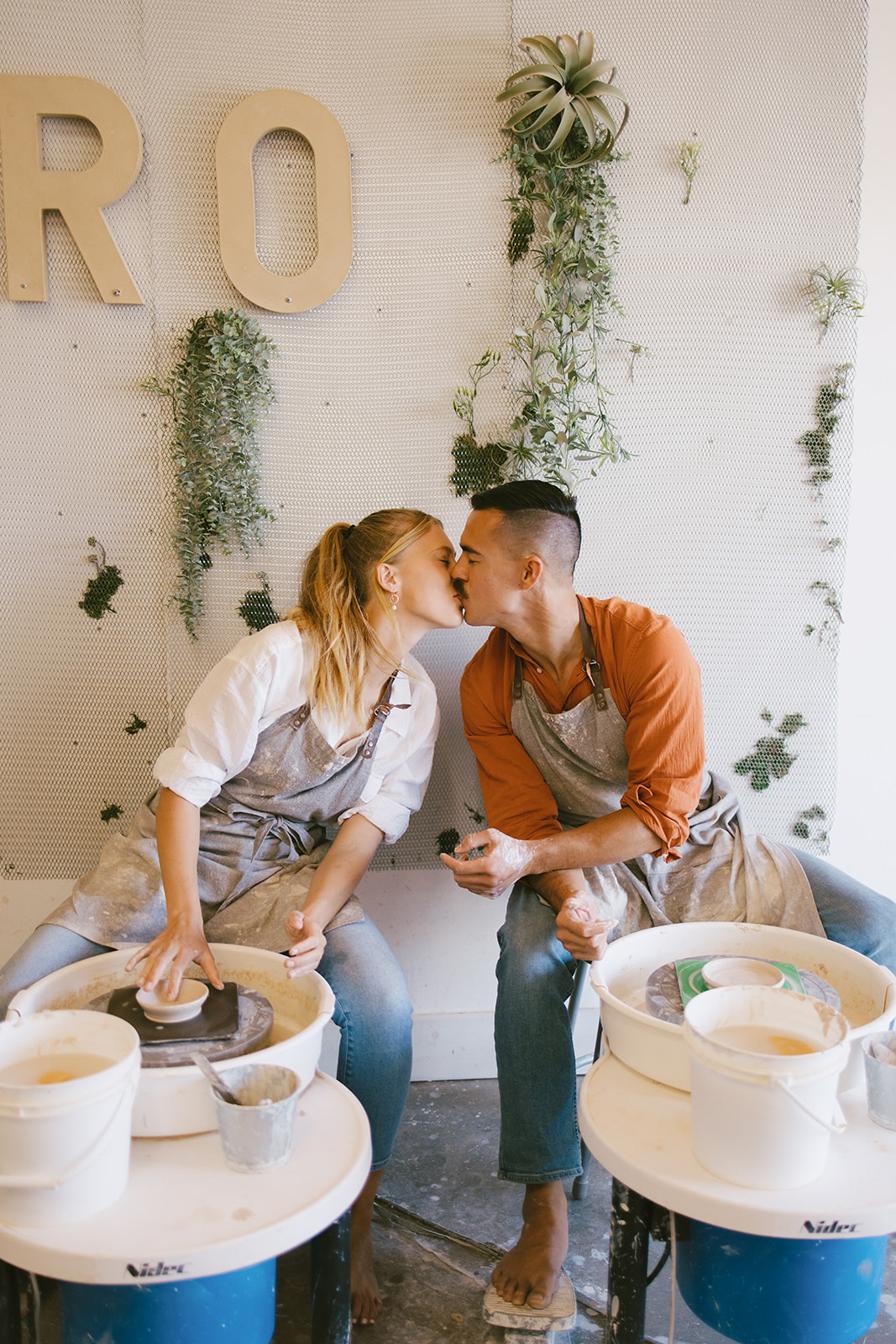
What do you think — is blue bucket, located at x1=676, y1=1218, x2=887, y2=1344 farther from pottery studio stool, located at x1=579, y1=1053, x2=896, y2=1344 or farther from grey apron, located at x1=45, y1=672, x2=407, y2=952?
grey apron, located at x1=45, y1=672, x2=407, y2=952

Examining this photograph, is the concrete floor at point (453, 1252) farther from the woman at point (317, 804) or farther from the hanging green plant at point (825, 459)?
the hanging green plant at point (825, 459)

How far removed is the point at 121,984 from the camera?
1397 mm

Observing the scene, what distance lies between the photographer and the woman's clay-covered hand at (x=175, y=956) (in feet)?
4.17

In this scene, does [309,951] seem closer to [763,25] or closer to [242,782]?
[242,782]

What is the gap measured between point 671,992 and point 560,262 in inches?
57.1

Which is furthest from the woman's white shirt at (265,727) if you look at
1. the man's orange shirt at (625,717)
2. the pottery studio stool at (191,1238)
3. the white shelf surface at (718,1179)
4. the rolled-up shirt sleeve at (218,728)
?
the white shelf surface at (718,1179)

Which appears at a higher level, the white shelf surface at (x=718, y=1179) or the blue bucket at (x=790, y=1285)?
the white shelf surface at (x=718, y=1179)

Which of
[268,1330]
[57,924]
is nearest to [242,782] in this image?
[57,924]

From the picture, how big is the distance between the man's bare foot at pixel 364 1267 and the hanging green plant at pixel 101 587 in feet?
4.11

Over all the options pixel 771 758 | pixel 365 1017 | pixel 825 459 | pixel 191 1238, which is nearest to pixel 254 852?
pixel 365 1017

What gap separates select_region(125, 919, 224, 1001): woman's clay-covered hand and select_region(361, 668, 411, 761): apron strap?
49 centimetres

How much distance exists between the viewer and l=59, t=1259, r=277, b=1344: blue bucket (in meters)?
0.99

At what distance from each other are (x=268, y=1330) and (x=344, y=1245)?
5.7 inches

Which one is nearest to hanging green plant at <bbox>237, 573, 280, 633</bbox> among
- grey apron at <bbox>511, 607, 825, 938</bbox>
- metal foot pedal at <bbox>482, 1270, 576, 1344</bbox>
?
grey apron at <bbox>511, 607, 825, 938</bbox>
